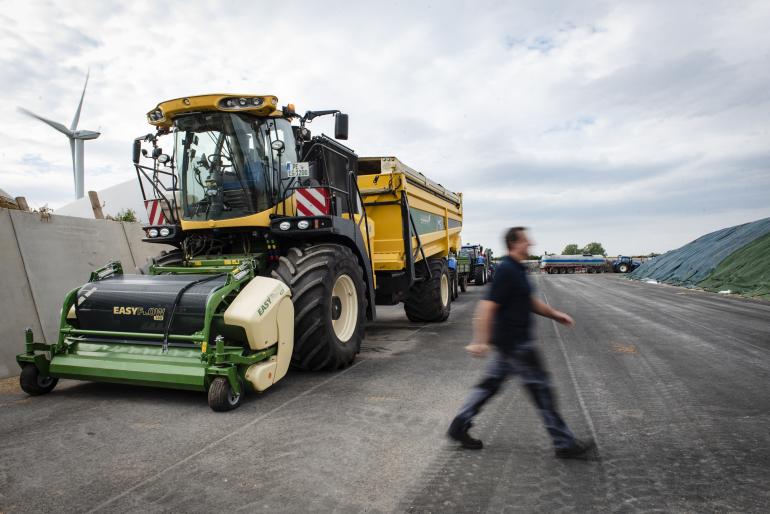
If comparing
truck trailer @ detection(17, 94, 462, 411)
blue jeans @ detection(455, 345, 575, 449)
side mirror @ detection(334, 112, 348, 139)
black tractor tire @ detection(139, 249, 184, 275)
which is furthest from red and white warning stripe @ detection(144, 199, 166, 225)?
blue jeans @ detection(455, 345, 575, 449)

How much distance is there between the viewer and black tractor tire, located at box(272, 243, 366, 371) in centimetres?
512

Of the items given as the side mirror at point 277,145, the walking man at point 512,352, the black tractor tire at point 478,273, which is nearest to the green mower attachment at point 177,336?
the side mirror at point 277,145

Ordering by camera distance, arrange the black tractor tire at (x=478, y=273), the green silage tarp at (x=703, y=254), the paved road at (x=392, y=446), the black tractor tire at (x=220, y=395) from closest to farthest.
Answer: the paved road at (x=392, y=446) → the black tractor tire at (x=220, y=395) → the green silage tarp at (x=703, y=254) → the black tractor tire at (x=478, y=273)

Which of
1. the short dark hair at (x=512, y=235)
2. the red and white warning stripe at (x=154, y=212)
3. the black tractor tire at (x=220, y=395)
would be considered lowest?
the black tractor tire at (x=220, y=395)

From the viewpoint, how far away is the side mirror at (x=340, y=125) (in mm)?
5816

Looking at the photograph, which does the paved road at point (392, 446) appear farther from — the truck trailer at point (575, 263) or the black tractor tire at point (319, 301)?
the truck trailer at point (575, 263)

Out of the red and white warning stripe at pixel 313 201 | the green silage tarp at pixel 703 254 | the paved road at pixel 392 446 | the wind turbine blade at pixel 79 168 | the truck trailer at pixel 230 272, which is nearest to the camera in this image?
the paved road at pixel 392 446

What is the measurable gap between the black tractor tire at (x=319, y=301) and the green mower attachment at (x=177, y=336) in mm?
258

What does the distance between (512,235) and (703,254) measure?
87.6ft

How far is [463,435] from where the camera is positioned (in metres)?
3.41

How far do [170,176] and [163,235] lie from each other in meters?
0.72

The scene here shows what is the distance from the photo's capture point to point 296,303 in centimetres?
511

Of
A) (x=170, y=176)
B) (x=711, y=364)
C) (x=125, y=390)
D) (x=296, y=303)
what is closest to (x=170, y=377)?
(x=125, y=390)

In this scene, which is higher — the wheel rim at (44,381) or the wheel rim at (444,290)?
the wheel rim at (444,290)
